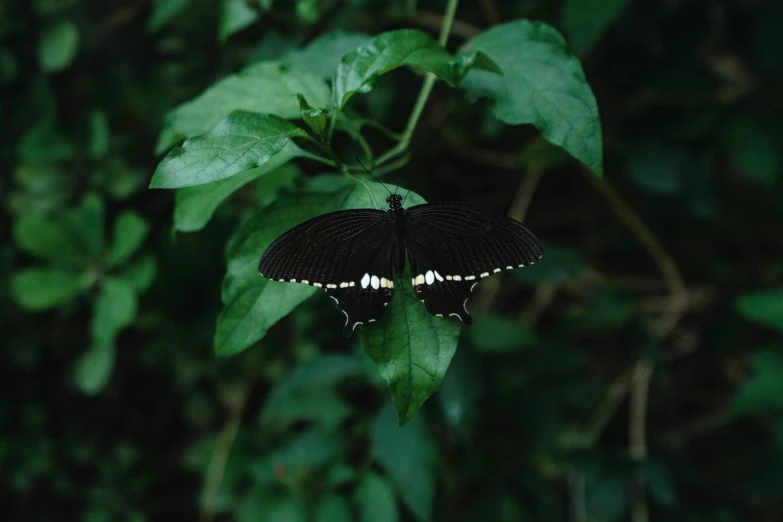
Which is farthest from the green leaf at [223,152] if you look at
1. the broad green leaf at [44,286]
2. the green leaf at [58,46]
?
the green leaf at [58,46]

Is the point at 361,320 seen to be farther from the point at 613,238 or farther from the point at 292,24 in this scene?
the point at 613,238

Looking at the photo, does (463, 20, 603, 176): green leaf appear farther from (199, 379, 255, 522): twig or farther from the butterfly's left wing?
(199, 379, 255, 522): twig

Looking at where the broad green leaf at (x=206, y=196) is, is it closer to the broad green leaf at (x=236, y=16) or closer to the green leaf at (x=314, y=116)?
the green leaf at (x=314, y=116)

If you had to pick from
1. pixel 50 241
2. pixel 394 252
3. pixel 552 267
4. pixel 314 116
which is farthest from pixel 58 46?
pixel 552 267

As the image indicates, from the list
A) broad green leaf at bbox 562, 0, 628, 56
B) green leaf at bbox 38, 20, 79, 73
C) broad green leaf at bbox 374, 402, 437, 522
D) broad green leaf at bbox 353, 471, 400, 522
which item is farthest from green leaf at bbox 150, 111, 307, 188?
green leaf at bbox 38, 20, 79, 73

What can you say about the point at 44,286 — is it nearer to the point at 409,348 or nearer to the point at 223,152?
the point at 223,152

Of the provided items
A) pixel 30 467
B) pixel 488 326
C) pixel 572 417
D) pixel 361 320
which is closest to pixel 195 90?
pixel 488 326
